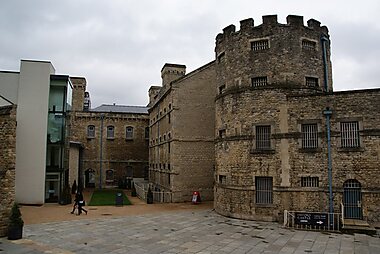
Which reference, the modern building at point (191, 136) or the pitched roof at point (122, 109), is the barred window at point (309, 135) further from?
the pitched roof at point (122, 109)

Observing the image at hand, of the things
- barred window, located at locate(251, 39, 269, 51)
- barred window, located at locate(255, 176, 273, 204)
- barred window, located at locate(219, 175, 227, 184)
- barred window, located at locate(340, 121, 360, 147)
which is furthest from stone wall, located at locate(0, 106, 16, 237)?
barred window, located at locate(340, 121, 360, 147)

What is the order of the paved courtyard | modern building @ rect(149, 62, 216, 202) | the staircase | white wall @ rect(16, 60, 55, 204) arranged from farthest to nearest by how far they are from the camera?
modern building @ rect(149, 62, 216, 202) → white wall @ rect(16, 60, 55, 204) → the staircase → the paved courtyard

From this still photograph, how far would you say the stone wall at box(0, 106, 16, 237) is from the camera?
15055 millimetres

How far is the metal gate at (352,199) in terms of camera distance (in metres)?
17.4

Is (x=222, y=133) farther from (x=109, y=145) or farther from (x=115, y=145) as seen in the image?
(x=109, y=145)

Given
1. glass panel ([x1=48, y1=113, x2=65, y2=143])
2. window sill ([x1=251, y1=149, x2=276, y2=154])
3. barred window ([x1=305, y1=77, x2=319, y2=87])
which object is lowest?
window sill ([x1=251, y1=149, x2=276, y2=154])

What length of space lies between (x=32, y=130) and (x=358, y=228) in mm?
22862

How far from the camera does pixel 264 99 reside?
19.9m

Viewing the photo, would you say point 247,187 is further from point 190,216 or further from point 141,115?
point 141,115

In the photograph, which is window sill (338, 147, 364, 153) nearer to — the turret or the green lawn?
the green lawn

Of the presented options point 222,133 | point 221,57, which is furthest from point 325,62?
point 222,133

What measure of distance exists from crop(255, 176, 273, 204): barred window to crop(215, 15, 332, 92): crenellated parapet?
18.3 ft

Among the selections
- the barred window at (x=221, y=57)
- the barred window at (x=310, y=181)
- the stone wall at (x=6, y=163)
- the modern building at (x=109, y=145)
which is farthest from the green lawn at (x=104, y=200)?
the barred window at (x=310, y=181)

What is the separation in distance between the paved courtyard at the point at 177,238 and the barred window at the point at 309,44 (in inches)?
423
